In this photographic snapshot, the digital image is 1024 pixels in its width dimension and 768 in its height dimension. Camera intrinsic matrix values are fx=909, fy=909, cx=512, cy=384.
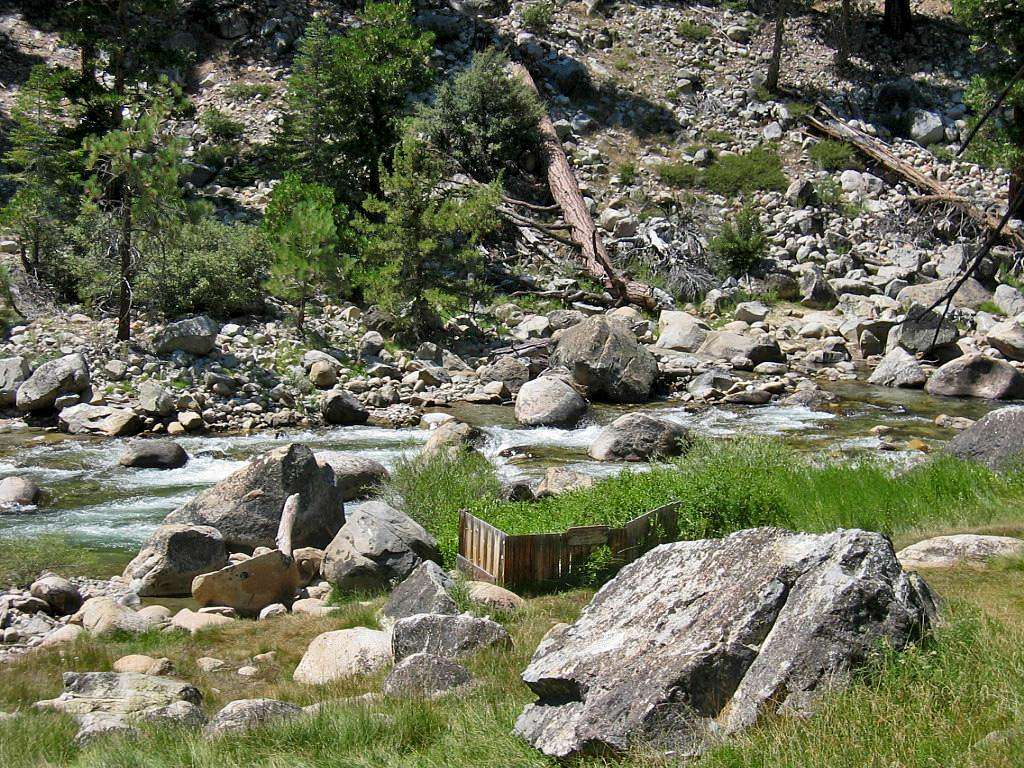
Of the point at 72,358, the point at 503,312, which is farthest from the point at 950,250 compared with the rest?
the point at 72,358

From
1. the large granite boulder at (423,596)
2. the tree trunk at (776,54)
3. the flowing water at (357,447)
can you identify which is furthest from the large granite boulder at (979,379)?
the tree trunk at (776,54)

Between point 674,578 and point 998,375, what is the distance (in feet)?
49.9

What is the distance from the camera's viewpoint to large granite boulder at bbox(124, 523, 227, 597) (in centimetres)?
927

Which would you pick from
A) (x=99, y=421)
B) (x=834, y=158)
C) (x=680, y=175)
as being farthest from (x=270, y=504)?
(x=834, y=158)

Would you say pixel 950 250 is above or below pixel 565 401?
above

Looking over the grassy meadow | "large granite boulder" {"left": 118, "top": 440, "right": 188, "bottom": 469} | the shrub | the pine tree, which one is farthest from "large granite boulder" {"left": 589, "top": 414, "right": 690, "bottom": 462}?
the shrub

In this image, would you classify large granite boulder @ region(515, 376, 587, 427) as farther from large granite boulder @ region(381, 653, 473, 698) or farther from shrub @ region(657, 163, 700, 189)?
shrub @ region(657, 163, 700, 189)

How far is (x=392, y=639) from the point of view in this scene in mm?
6523

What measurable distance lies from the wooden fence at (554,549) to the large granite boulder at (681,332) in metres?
12.0

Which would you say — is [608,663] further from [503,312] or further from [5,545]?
[503,312]

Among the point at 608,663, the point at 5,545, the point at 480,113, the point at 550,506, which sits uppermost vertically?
the point at 480,113

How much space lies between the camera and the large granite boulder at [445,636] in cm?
629

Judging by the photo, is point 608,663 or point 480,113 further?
point 480,113

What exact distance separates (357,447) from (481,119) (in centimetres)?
1562
